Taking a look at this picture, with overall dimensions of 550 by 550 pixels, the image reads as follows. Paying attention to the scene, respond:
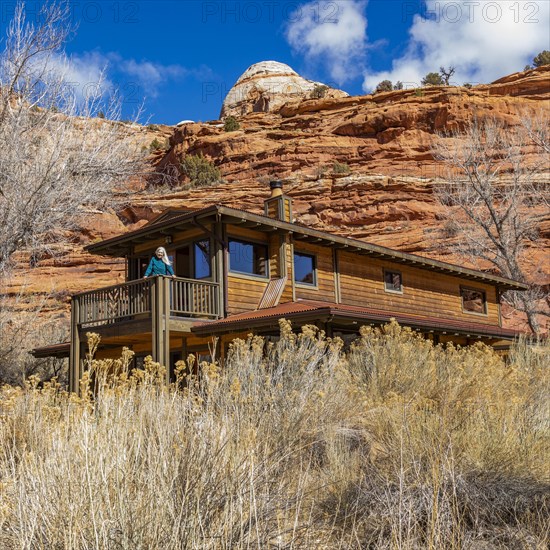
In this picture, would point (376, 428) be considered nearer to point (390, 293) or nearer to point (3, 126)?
point (3, 126)

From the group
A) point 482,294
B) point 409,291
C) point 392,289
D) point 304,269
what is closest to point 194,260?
point 304,269

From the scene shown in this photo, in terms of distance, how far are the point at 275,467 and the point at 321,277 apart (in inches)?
563

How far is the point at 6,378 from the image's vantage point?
19.9m

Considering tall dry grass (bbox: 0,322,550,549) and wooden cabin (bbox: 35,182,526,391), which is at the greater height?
wooden cabin (bbox: 35,182,526,391)

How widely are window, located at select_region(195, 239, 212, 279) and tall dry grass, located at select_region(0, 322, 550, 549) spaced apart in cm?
859

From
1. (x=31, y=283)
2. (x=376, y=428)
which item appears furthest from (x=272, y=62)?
(x=376, y=428)

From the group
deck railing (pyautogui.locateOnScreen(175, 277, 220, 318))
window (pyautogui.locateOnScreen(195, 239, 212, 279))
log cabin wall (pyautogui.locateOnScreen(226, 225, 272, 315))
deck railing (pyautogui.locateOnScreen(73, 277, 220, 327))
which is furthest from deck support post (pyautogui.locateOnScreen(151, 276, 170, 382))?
window (pyautogui.locateOnScreen(195, 239, 212, 279))

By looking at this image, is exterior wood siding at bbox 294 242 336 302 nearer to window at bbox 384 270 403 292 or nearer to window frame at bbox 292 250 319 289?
window frame at bbox 292 250 319 289

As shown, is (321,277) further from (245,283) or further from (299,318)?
(299,318)

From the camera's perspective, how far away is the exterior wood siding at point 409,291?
19.6 meters

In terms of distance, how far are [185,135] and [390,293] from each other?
37.4m

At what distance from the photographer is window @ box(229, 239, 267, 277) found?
17.2 m

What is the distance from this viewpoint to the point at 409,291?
21.7 metres

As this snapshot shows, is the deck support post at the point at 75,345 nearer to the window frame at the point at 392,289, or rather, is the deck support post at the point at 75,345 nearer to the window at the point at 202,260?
the window at the point at 202,260
